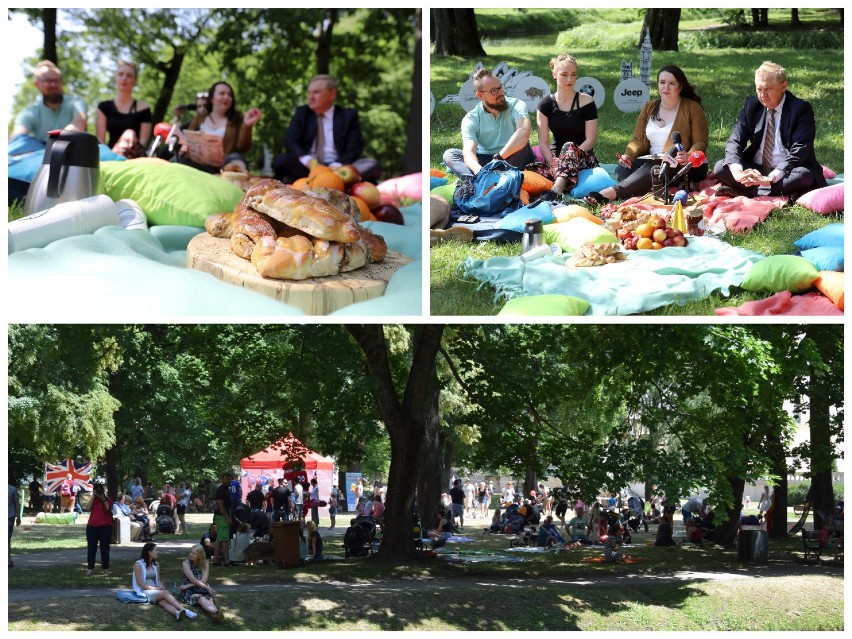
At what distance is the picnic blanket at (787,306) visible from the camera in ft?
24.5

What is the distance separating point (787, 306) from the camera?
749 cm

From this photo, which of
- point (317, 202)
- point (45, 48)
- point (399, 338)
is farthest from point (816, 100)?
point (399, 338)

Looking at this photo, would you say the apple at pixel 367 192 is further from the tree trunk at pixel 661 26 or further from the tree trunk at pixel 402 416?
the tree trunk at pixel 402 416

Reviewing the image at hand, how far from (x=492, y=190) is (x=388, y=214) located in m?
0.84

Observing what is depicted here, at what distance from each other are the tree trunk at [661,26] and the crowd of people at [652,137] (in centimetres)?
24

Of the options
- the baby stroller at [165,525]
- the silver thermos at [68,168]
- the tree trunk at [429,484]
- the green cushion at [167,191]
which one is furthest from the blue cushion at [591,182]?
the baby stroller at [165,525]

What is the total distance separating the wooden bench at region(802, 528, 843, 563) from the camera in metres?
15.4

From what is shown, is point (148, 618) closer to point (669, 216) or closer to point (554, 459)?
point (554, 459)

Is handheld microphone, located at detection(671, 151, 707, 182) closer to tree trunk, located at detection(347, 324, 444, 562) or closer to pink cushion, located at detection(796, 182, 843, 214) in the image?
pink cushion, located at detection(796, 182, 843, 214)

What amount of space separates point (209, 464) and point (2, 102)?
22.9 meters

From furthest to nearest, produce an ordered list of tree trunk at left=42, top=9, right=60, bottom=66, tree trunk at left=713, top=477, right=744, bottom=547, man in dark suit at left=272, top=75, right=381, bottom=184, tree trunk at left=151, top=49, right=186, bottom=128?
tree trunk at left=713, top=477, right=744, bottom=547
tree trunk at left=151, top=49, right=186, bottom=128
tree trunk at left=42, top=9, right=60, bottom=66
man in dark suit at left=272, top=75, right=381, bottom=184

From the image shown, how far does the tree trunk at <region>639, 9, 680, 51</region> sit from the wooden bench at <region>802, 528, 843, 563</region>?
928 cm

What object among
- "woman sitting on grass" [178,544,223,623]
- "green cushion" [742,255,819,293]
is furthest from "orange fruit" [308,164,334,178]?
"woman sitting on grass" [178,544,223,623]

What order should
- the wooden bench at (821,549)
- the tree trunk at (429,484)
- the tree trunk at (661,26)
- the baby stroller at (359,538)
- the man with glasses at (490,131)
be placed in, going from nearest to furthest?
the man with glasses at (490,131), the tree trunk at (661,26), the baby stroller at (359,538), the wooden bench at (821,549), the tree trunk at (429,484)
